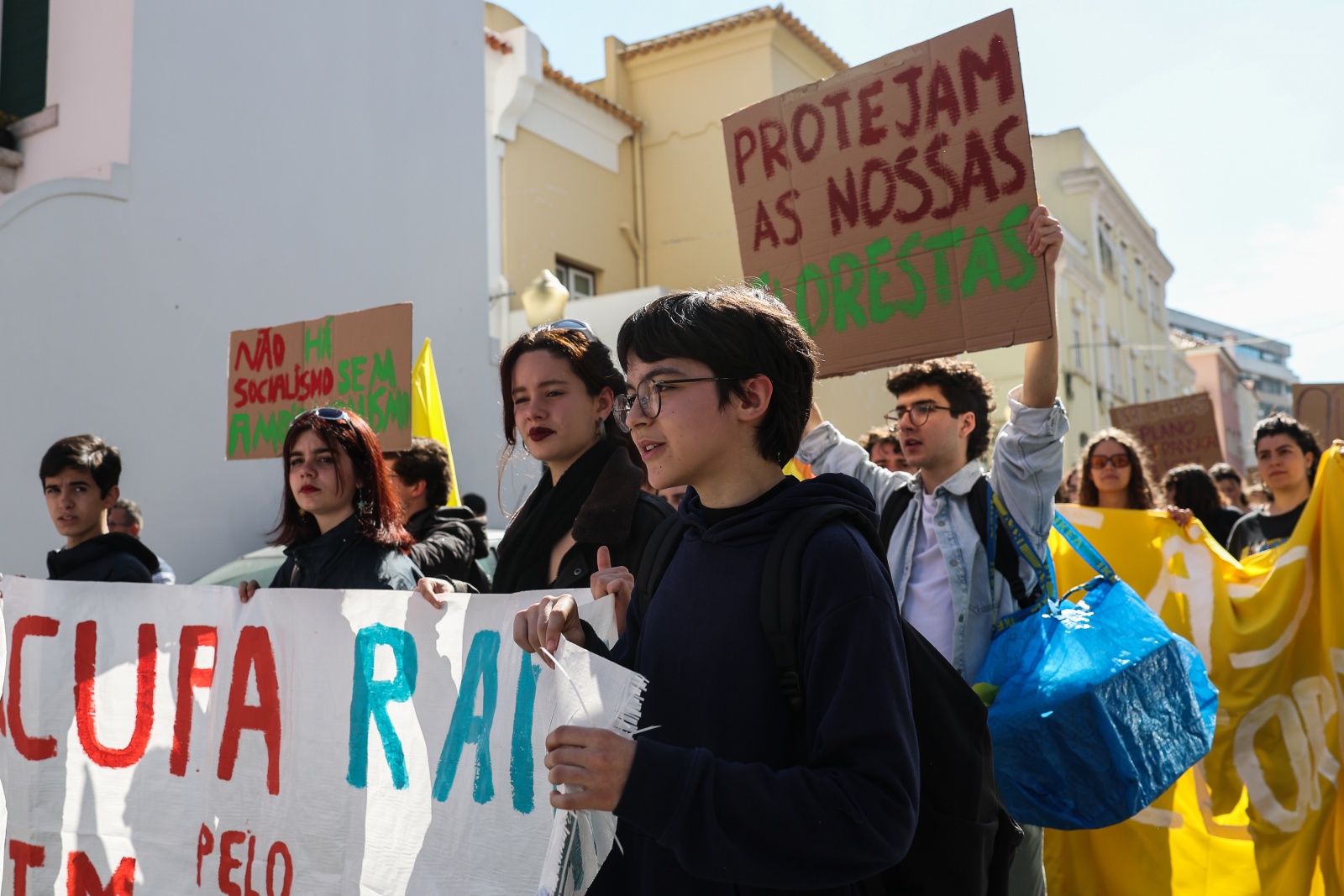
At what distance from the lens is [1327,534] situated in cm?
392

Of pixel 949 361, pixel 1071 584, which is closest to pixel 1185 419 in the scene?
pixel 1071 584

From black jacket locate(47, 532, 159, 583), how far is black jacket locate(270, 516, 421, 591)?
3.06 feet

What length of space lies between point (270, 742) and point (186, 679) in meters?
0.45

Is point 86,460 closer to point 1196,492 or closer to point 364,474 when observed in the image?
point 364,474

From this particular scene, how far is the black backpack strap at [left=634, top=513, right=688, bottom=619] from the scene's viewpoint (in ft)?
5.47

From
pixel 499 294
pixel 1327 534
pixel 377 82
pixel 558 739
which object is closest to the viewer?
pixel 558 739

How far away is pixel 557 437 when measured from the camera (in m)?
2.50

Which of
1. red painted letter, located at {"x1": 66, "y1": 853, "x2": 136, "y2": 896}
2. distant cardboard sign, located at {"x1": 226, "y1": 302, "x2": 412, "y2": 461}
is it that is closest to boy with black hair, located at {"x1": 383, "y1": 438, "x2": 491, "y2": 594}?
distant cardboard sign, located at {"x1": 226, "y1": 302, "x2": 412, "y2": 461}

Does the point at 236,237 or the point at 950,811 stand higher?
the point at 236,237

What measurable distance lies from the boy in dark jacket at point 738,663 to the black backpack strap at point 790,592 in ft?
0.04

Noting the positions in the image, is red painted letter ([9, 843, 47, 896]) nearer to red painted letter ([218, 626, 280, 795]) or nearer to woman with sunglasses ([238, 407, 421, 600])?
red painted letter ([218, 626, 280, 795])

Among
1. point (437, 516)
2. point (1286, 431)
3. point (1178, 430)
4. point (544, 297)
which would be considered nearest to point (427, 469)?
point (437, 516)

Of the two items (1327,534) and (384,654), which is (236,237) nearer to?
(384,654)

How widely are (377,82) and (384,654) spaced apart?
780 centimetres
